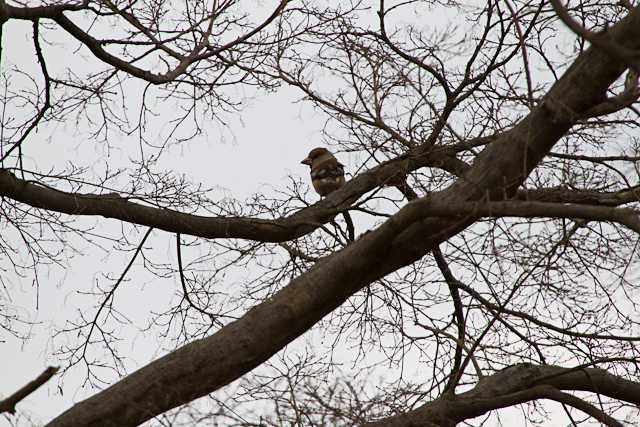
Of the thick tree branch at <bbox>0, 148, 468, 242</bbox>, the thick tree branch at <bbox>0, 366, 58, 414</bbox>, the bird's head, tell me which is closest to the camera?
the thick tree branch at <bbox>0, 366, 58, 414</bbox>

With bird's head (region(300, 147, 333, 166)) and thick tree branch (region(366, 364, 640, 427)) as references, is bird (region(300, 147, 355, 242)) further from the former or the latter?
thick tree branch (region(366, 364, 640, 427))

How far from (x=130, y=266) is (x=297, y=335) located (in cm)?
230

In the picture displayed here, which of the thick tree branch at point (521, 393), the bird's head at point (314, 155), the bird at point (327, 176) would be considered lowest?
the thick tree branch at point (521, 393)

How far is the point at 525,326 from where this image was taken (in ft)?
22.3

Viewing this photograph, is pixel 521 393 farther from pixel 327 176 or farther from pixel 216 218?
pixel 327 176

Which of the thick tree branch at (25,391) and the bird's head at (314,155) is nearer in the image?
the thick tree branch at (25,391)

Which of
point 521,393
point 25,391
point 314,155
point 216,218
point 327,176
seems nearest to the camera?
point 25,391

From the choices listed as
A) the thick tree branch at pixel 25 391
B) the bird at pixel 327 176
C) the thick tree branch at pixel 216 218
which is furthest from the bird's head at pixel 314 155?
the thick tree branch at pixel 25 391

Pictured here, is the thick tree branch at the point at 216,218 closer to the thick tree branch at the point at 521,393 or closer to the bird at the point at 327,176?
the thick tree branch at the point at 521,393

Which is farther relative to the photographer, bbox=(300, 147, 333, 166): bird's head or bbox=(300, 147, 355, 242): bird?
bbox=(300, 147, 333, 166): bird's head

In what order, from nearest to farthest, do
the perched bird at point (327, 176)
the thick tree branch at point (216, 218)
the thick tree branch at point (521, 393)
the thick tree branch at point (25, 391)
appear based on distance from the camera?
1. the thick tree branch at point (25, 391)
2. the thick tree branch at point (521, 393)
3. the thick tree branch at point (216, 218)
4. the perched bird at point (327, 176)

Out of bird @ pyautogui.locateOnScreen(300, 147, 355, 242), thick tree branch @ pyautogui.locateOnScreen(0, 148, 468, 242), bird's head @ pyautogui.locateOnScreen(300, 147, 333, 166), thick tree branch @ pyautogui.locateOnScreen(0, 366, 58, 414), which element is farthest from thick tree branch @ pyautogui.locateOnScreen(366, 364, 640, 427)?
bird's head @ pyautogui.locateOnScreen(300, 147, 333, 166)

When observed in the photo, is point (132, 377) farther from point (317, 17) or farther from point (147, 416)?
point (317, 17)

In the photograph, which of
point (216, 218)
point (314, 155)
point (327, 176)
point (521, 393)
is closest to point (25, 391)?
point (216, 218)
